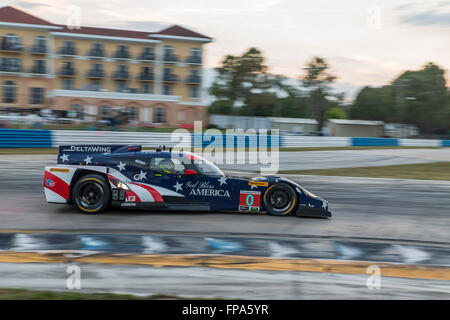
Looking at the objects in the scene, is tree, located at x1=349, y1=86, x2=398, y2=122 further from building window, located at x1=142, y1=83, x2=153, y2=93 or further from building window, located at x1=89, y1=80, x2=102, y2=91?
building window, located at x1=89, y1=80, x2=102, y2=91

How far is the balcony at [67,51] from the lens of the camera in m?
44.3

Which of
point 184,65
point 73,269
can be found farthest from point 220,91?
point 73,269

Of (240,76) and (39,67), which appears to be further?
(240,76)

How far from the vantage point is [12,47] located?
1650 inches

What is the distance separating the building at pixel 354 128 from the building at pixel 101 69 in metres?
20.9

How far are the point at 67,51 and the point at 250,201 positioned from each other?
40.6 meters

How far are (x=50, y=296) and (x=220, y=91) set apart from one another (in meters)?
57.6

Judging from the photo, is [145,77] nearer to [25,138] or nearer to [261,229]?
[25,138]

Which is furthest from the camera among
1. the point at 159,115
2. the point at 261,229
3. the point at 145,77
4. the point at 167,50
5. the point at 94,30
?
the point at 145,77

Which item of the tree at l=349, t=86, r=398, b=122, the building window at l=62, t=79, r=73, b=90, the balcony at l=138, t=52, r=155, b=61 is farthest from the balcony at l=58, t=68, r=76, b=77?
the tree at l=349, t=86, r=398, b=122

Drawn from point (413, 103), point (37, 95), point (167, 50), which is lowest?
point (37, 95)

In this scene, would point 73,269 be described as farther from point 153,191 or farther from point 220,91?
point 220,91

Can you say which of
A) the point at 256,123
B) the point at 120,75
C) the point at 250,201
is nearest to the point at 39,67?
the point at 120,75
